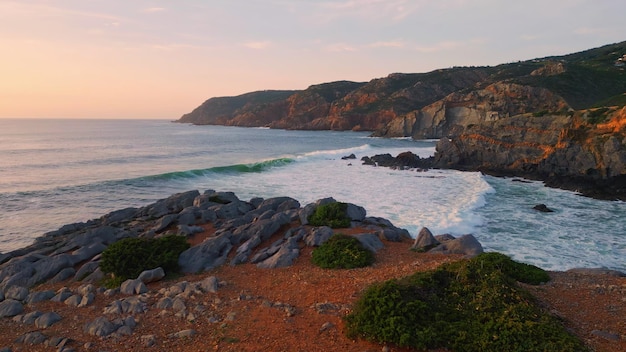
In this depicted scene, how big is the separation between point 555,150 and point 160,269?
36113 mm

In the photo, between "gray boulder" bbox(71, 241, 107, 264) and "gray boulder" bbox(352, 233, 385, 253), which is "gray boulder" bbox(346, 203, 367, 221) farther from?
"gray boulder" bbox(71, 241, 107, 264)

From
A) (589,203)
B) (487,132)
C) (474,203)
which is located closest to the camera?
(474,203)

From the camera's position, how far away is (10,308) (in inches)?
380

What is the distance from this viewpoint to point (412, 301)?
7.49 m

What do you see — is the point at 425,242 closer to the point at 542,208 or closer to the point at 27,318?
the point at 27,318

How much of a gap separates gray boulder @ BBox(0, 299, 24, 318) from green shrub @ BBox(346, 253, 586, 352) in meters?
7.96

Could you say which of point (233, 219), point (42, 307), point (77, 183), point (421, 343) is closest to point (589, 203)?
point (233, 219)

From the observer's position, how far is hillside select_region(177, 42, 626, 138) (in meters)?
69.6

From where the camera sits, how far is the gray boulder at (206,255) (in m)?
12.1

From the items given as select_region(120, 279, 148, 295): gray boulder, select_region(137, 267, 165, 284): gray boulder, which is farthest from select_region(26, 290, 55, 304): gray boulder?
select_region(137, 267, 165, 284): gray boulder

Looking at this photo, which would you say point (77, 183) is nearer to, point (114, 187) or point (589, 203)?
point (114, 187)

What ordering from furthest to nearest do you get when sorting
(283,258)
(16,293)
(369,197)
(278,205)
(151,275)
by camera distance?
(369,197) < (278,205) < (283,258) < (151,275) < (16,293)

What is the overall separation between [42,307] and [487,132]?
4243cm

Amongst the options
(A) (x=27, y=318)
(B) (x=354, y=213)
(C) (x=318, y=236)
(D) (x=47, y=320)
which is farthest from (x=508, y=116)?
(A) (x=27, y=318)
